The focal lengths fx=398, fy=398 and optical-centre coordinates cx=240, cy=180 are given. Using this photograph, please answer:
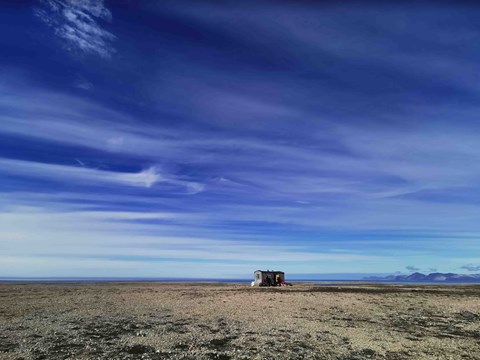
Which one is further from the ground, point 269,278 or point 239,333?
point 269,278

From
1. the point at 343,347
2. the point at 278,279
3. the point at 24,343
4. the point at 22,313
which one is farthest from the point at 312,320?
the point at 278,279

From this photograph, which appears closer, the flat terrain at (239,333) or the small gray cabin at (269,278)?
the flat terrain at (239,333)

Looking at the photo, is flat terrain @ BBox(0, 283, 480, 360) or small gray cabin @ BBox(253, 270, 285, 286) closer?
flat terrain @ BBox(0, 283, 480, 360)

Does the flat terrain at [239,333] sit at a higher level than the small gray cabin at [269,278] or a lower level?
lower

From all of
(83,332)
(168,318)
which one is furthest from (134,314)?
(83,332)

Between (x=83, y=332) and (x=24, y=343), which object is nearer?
(x=24, y=343)

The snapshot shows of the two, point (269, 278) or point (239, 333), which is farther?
point (269, 278)

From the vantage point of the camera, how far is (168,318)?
39562 mm

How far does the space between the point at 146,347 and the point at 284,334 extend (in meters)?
10.7

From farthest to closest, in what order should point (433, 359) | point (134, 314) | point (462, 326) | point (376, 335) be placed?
point (134, 314) < point (462, 326) < point (376, 335) < point (433, 359)

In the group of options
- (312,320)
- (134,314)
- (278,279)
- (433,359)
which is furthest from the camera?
(278,279)

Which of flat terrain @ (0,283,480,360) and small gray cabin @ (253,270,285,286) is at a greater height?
small gray cabin @ (253,270,285,286)

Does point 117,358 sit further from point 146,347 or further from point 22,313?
point 22,313

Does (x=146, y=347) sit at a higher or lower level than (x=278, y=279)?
lower
